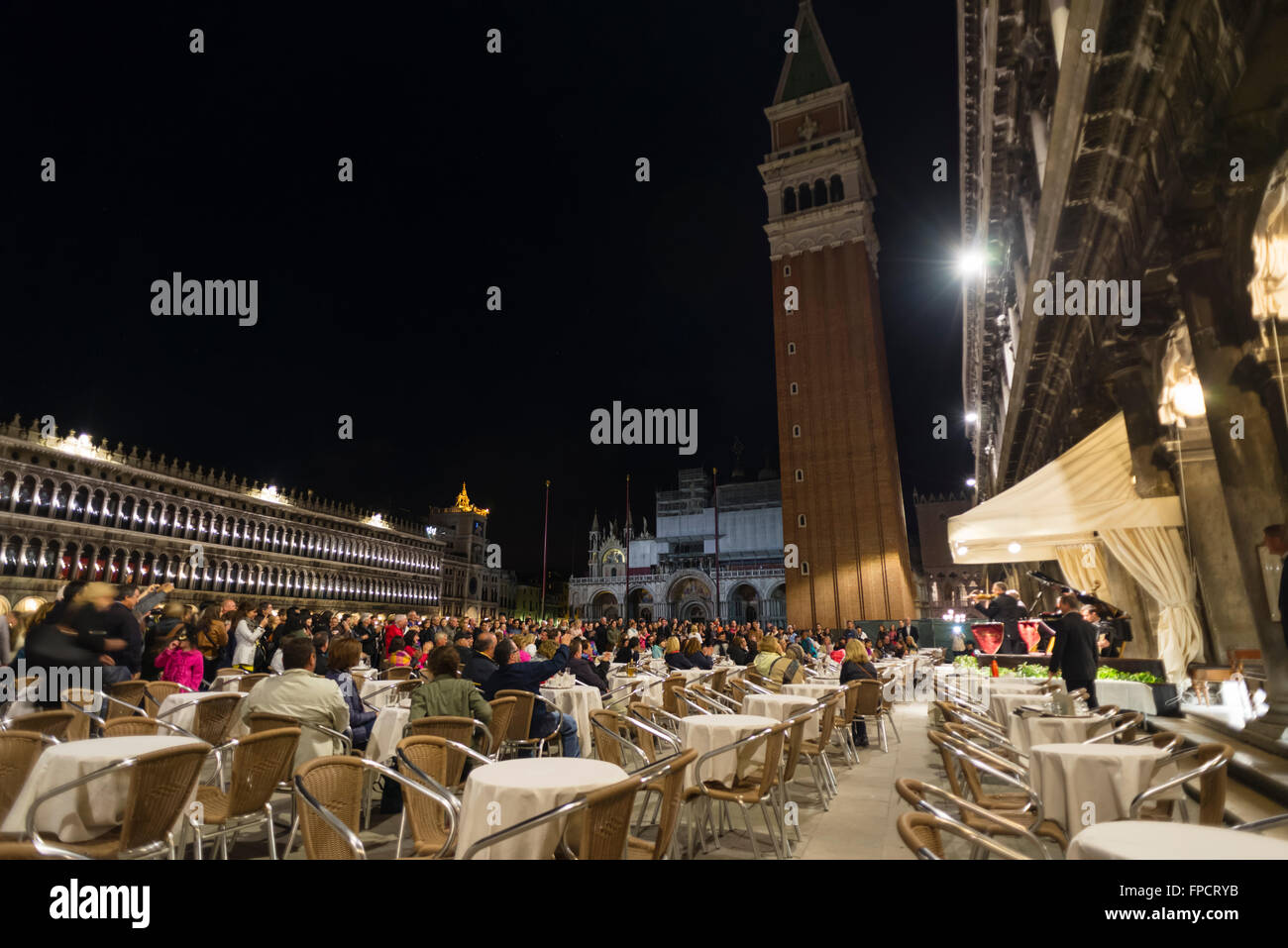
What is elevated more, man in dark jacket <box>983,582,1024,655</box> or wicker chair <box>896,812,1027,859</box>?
wicker chair <box>896,812,1027,859</box>

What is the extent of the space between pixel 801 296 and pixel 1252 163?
36455mm

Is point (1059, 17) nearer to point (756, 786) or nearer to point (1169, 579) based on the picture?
point (1169, 579)

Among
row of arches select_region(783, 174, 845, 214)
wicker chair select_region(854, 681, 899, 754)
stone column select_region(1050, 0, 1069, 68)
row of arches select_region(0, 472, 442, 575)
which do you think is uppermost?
row of arches select_region(783, 174, 845, 214)

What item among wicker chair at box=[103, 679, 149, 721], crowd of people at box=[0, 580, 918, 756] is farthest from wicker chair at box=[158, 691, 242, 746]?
wicker chair at box=[103, 679, 149, 721]

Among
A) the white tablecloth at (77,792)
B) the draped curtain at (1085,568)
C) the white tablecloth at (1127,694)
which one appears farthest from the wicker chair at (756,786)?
the draped curtain at (1085,568)

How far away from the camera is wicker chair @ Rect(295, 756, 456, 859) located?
2.39 m

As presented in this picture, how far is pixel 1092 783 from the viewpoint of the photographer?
10.7 feet

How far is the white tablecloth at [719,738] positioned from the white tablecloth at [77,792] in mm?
2920

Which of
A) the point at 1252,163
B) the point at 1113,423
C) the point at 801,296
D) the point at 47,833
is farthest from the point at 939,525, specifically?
the point at 47,833

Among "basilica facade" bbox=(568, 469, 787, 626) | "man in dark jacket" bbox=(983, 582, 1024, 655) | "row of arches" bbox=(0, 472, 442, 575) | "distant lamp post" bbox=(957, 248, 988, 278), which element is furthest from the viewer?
"basilica facade" bbox=(568, 469, 787, 626)

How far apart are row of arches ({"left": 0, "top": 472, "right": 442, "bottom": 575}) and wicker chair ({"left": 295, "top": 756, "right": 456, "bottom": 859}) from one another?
38217mm

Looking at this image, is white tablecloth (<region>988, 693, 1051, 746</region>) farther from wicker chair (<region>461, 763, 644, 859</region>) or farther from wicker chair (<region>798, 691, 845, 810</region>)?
wicker chair (<region>461, 763, 644, 859</region>)

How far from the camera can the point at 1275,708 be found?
15.3 ft

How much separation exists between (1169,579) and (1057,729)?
13.8ft
